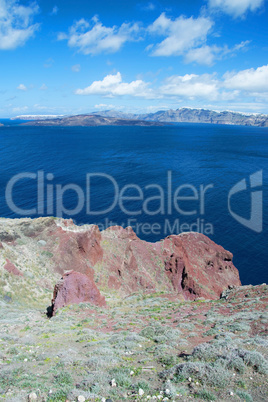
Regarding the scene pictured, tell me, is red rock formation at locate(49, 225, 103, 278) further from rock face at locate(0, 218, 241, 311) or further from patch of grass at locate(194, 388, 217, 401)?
patch of grass at locate(194, 388, 217, 401)

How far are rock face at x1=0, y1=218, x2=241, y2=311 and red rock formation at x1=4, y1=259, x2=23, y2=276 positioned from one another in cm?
4

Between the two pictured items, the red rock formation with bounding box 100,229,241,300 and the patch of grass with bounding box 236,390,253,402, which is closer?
the patch of grass with bounding box 236,390,253,402

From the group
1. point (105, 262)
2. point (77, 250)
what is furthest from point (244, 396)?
point (105, 262)

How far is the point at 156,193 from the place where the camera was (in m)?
94.7

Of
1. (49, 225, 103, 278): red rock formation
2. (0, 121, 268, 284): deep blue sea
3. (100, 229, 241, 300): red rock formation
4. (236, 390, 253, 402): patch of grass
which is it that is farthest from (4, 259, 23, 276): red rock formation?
(0, 121, 268, 284): deep blue sea

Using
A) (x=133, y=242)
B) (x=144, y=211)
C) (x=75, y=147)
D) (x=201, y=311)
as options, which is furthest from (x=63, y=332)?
(x=75, y=147)

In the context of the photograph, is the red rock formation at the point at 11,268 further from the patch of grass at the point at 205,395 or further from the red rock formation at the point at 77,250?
the patch of grass at the point at 205,395

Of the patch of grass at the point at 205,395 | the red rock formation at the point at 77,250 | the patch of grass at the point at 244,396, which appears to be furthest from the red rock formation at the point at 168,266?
the patch of grass at the point at 244,396

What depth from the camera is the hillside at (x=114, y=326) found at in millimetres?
9156

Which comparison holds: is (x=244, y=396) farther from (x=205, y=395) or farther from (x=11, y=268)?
→ (x=11, y=268)

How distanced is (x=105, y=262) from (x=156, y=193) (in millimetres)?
57720

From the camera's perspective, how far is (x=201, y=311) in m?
22.5

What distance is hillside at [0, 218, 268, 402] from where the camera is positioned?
9156mm

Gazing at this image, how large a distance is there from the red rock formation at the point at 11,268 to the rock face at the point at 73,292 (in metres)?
7.38
